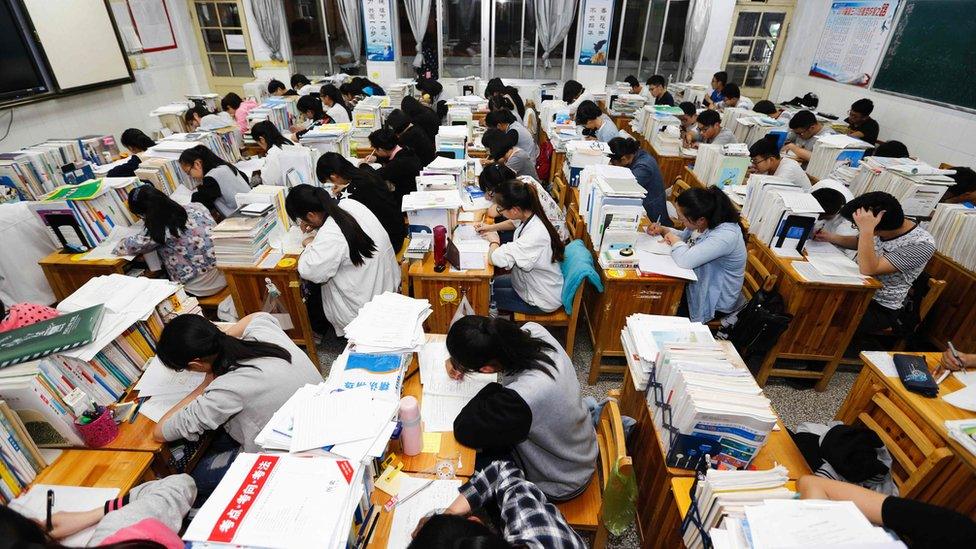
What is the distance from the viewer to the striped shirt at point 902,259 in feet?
9.04

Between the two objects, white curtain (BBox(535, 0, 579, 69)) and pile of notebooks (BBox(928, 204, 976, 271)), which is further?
white curtain (BBox(535, 0, 579, 69))

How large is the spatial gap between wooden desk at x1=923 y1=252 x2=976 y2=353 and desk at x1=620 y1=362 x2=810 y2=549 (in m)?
2.38

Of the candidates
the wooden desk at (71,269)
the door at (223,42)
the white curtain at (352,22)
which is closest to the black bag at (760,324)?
the wooden desk at (71,269)

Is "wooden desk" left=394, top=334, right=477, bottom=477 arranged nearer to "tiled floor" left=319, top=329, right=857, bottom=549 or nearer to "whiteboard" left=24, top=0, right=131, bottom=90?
"tiled floor" left=319, top=329, right=857, bottom=549

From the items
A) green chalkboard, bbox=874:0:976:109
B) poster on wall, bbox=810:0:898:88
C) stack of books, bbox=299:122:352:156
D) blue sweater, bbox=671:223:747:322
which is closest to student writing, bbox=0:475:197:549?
blue sweater, bbox=671:223:747:322

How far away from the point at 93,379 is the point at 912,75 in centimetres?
831

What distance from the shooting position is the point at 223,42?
352 inches

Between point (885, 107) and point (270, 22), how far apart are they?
10.3 meters

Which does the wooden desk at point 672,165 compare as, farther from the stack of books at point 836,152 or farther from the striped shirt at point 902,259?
the striped shirt at point 902,259

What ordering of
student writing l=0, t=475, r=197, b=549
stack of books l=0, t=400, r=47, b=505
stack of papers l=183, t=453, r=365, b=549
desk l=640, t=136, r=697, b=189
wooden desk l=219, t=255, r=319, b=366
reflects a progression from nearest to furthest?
student writing l=0, t=475, r=197, b=549 < stack of papers l=183, t=453, r=365, b=549 < stack of books l=0, t=400, r=47, b=505 < wooden desk l=219, t=255, r=319, b=366 < desk l=640, t=136, r=697, b=189

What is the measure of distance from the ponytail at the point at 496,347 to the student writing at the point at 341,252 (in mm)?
1387

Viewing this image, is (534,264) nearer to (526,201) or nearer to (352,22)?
(526,201)

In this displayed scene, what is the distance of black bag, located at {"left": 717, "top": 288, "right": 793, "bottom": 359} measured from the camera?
2.76m

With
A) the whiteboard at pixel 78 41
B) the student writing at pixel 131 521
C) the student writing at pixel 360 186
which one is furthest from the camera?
the whiteboard at pixel 78 41
